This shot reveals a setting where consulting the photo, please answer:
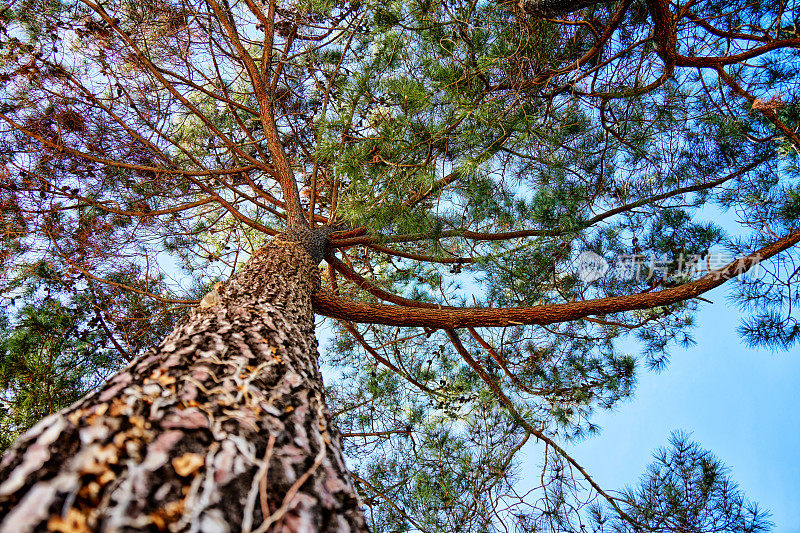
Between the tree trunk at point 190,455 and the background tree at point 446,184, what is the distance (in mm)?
538

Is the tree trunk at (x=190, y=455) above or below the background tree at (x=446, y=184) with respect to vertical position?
below

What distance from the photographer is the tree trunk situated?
0.45 m

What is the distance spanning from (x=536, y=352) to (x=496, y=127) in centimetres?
203

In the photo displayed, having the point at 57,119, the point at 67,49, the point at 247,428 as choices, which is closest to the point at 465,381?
the point at 247,428

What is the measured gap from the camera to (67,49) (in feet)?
9.05

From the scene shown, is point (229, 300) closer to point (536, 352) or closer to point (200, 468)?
point (200, 468)

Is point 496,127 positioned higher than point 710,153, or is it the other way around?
point 710,153

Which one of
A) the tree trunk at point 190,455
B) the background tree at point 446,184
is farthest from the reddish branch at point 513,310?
the tree trunk at point 190,455

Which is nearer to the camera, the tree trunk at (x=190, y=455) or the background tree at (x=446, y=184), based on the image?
the tree trunk at (x=190, y=455)

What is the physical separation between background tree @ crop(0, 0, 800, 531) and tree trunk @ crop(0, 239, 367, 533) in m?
0.54

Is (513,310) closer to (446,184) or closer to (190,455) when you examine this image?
(446,184)

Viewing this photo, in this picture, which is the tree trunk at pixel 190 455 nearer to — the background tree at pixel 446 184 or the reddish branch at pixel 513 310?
the background tree at pixel 446 184

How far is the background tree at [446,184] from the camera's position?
1951mm

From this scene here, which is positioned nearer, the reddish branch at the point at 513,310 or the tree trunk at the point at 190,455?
the tree trunk at the point at 190,455
